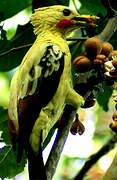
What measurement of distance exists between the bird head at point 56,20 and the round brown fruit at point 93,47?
2.08ft

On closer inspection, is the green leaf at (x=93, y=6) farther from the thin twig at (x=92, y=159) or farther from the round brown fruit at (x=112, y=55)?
the thin twig at (x=92, y=159)

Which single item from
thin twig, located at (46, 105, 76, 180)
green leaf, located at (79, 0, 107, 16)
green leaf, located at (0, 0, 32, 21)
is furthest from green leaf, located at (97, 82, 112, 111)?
thin twig, located at (46, 105, 76, 180)

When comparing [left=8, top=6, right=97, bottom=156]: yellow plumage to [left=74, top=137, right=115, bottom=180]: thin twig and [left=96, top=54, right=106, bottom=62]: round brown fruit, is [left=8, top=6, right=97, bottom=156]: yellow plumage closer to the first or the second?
[left=96, top=54, right=106, bottom=62]: round brown fruit

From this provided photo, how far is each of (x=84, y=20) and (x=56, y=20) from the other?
373 mm

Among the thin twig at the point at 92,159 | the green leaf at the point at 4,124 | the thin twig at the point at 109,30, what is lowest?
the thin twig at the point at 92,159

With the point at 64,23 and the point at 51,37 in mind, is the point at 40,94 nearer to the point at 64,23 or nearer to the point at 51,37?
the point at 51,37

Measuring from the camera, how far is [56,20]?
4.29 metres

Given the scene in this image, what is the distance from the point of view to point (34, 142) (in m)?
3.43

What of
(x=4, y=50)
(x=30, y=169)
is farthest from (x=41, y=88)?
(x=4, y=50)

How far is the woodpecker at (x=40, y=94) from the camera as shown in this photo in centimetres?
336

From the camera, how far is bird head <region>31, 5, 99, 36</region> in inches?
163

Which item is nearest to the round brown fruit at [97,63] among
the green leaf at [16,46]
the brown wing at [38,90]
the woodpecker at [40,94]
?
the woodpecker at [40,94]

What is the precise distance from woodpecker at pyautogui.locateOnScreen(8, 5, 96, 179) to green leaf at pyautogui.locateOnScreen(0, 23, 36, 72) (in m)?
0.64

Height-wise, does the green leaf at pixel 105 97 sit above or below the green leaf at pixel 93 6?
below
